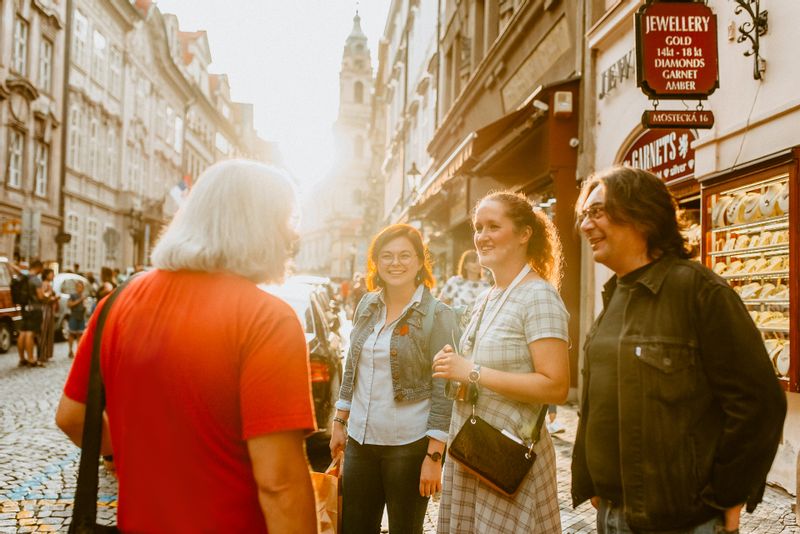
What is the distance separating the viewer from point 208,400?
1.66 metres

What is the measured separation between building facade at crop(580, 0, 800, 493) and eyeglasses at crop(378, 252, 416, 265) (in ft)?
11.0

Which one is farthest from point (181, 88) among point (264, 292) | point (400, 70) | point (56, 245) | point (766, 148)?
point (264, 292)

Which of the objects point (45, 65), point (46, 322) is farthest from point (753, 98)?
point (45, 65)

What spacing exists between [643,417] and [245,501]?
1099mm

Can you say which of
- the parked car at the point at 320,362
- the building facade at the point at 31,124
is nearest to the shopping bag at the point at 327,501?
the parked car at the point at 320,362

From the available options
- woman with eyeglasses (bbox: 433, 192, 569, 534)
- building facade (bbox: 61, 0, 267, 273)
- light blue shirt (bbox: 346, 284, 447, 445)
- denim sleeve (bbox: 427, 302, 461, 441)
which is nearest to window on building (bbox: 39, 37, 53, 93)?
building facade (bbox: 61, 0, 267, 273)

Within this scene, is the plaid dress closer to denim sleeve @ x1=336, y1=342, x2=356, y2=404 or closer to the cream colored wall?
denim sleeve @ x1=336, y1=342, x2=356, y2=404

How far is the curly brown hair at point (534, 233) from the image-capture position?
2.89m

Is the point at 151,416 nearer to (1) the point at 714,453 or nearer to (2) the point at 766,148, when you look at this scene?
(1) the point at 714,453

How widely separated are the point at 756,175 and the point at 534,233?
3771mm

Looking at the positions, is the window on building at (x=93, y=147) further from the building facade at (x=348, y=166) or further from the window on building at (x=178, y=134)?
the building facade at (x=348, y=166)

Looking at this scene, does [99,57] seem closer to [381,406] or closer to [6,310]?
[6,310]

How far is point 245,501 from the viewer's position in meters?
1.66

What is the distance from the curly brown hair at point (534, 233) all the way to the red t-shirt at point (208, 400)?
142cm
